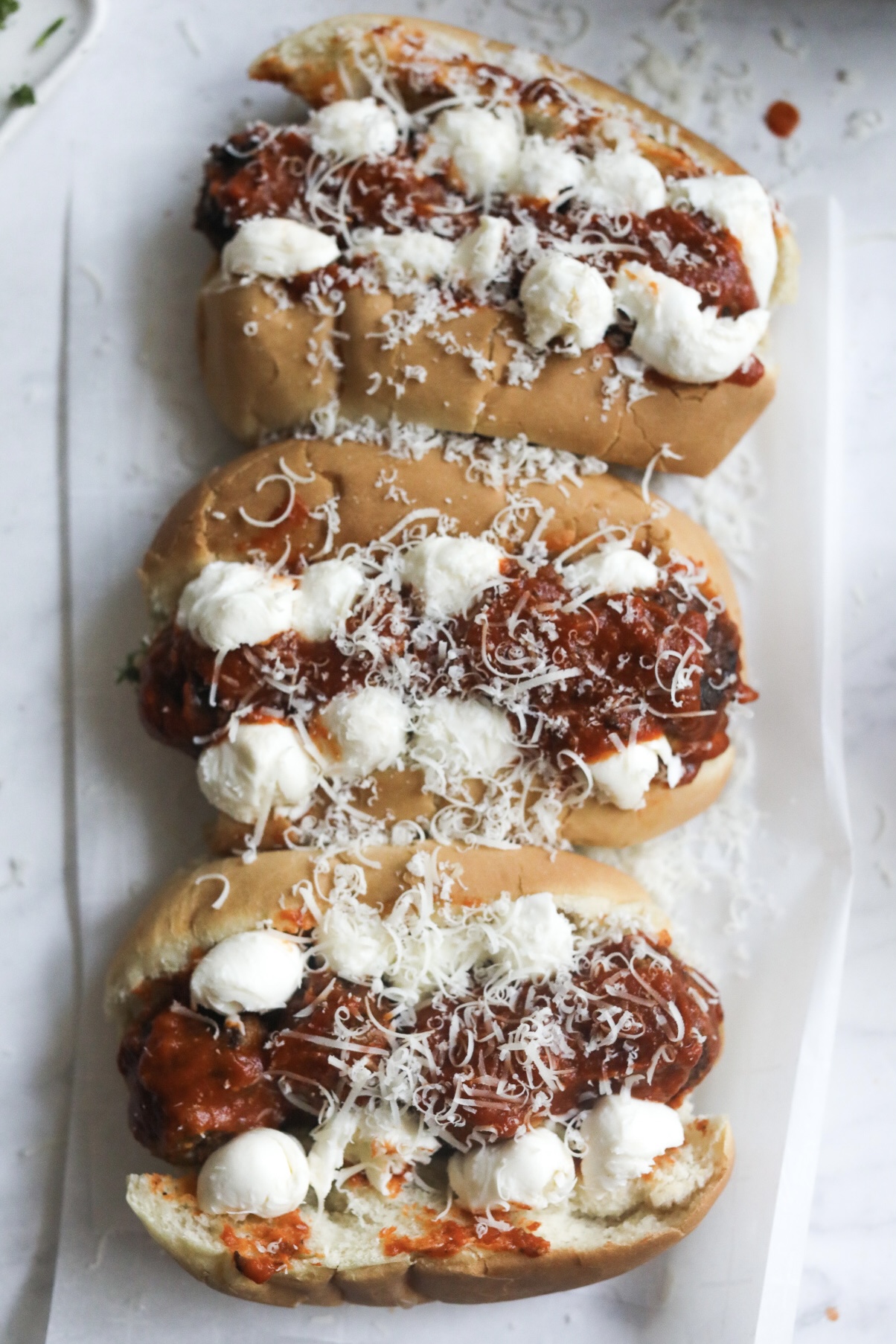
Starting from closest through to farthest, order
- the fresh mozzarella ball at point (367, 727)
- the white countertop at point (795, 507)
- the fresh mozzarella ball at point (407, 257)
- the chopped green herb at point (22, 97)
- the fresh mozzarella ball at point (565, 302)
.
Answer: the fresh mozzarella ball at point (367, 727), the fresh mozzarella ball at point (565, 302), the fresh mozzarella ball at point (407, 257), the white countertop at point (795, 507), the chopped green herb at point (22, 97)

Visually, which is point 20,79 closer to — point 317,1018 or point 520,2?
point 520,2

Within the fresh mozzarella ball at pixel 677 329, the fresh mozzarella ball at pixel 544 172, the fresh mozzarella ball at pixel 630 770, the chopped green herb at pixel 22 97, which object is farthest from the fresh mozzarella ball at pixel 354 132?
the fresh mozzarella ball at pixel 630 770

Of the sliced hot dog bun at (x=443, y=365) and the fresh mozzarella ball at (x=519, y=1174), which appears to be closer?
the fresh mozzarella ball at (x=519, y=1174)

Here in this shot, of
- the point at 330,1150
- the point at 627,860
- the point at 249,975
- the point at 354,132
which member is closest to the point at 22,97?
the point at 354,132

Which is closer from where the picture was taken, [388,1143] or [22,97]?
[388,1143]

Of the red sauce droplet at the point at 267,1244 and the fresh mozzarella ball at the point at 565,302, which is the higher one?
the fresh mozzarella ball at the point at 565,302

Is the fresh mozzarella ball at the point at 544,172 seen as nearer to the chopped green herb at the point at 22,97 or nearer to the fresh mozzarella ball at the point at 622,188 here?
the fresh mozzarella ball at the point at 622,188

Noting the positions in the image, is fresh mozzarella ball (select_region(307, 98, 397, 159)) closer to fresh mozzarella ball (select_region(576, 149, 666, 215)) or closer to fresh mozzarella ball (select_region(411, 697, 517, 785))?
fresh mozzarella ball (select_region(576, 149, 666, 215))

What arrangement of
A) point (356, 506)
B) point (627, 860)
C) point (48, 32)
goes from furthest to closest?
1. point (48, 32)
2. point (627, 860)
3. point (356, 506)

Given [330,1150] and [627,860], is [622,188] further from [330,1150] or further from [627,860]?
[330,1150]
